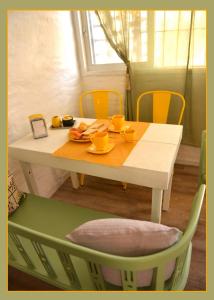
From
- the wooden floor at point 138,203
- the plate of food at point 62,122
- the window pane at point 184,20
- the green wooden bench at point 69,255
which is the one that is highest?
the window pane at point 184,20

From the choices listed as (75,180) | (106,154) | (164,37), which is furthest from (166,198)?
(164,37)

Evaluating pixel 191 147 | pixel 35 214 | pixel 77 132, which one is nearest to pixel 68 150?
pixel 77 132

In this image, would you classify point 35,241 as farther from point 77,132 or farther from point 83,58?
point 83,58

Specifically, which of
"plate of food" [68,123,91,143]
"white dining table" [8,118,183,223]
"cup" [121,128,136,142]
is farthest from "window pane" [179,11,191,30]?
"plate of food" [68,123,91,143]

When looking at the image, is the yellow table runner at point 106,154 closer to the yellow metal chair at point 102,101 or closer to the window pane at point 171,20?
the yellow metal chair at point 102,101

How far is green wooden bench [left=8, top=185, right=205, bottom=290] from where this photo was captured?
0.61 metres

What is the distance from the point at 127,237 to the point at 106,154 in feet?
2.07

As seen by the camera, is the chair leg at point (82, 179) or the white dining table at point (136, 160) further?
the chair leg at point (82, 179)

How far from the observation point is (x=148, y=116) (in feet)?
7.52

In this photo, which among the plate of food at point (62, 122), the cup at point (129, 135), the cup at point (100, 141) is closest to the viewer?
the cup at point (100, 141)

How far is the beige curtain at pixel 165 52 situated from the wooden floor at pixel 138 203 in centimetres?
54

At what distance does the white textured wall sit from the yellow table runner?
1.81ft

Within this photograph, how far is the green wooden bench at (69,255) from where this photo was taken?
610 millimetres

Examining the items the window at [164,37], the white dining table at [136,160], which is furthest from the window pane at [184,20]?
the white dining table at [136,160]
